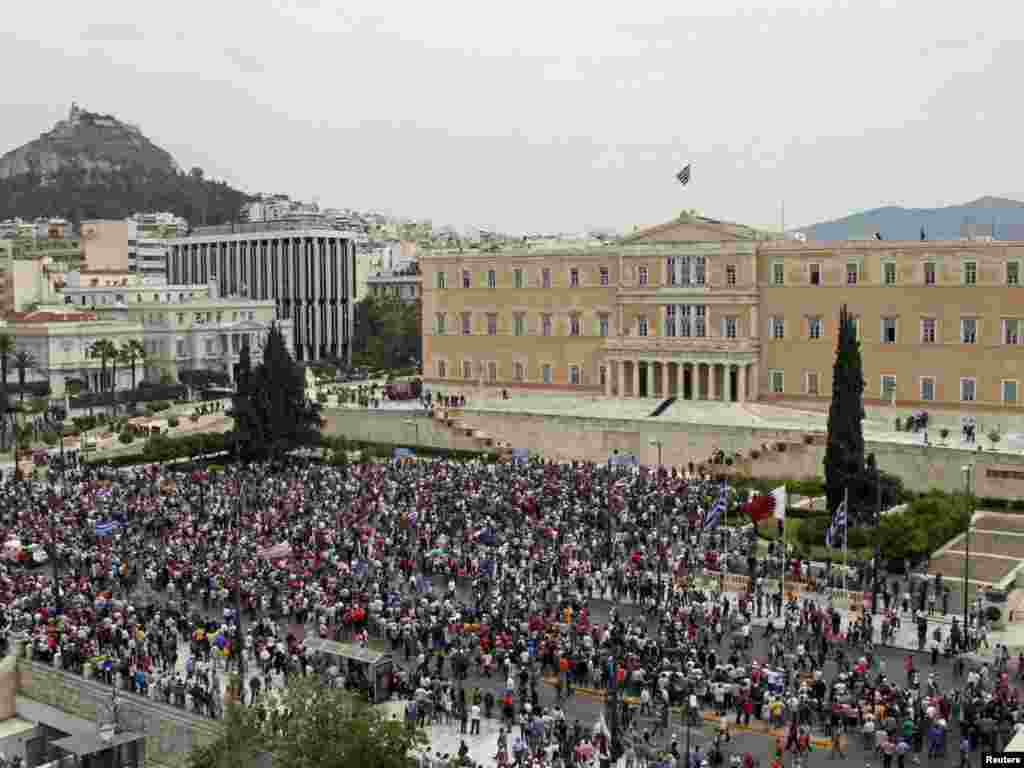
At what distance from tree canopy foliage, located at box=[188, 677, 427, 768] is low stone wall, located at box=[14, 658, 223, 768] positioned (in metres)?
4.18

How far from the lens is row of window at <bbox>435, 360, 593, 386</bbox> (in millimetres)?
72625

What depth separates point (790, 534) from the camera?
4291cm

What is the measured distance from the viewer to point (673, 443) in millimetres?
59406

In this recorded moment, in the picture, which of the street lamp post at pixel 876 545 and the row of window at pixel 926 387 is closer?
the street lamp post at pixel 876 545

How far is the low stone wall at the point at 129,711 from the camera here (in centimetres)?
2889

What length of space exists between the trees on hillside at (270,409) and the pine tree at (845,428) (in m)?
30.3

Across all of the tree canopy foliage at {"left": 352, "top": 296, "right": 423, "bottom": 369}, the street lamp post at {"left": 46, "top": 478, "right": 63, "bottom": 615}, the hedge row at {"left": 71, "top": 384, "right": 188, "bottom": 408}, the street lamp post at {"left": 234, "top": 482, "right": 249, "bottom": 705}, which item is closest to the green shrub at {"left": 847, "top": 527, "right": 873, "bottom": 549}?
the street lamp post at {"left": 234, "top": 482, "right": 249, "bottom": 705}

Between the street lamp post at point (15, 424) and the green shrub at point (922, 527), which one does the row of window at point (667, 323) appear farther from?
the street lamp post at point (15, 424)

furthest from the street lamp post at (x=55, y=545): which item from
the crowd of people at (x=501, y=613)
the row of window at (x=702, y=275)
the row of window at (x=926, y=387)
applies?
the row of window at (x=926, y=387)

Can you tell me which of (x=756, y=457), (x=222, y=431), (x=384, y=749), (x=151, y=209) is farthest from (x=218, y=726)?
(x=151, y=209)

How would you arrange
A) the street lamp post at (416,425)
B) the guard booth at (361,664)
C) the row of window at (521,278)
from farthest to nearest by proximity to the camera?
the row of window at (521,278) → the street lamp post at (416,425) → the guard booth at (361,664)

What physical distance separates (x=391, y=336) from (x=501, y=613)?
7568 centimetres

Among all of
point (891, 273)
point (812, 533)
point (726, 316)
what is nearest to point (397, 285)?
point (726, 316)

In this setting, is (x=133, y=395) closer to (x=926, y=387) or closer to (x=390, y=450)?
(x=390, y=450)
